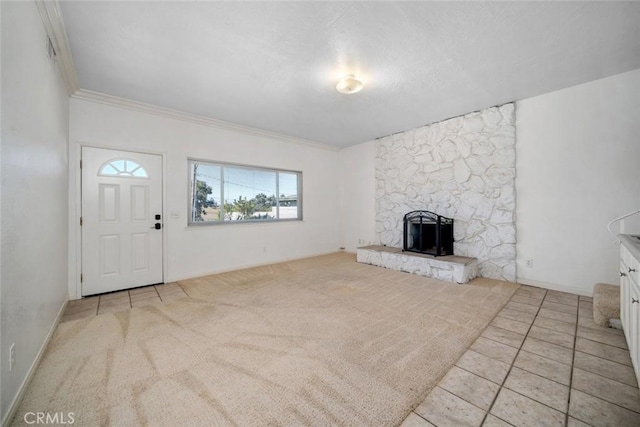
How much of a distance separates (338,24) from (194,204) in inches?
134

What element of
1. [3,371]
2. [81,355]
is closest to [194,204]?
[81,355]

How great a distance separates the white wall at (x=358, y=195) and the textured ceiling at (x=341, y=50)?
7.17 ft

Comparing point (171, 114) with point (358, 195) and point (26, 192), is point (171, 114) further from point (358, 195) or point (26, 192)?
point (358, 195)

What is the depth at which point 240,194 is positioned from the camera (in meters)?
4.71

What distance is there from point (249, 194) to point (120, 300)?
8.37ft

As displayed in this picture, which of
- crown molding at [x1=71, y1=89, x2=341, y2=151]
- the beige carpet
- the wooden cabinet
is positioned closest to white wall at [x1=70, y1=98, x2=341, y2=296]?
crown molding at [x1=71, y1=89, x2=341, y2=151]

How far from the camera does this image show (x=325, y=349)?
1989 mm

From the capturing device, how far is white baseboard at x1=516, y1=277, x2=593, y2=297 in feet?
10.2

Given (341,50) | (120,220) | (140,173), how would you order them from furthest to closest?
(140,173), (120,220), (341,50)

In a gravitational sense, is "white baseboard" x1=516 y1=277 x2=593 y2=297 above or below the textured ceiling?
below

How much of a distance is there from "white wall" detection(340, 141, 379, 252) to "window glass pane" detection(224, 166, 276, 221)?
6.32 feet

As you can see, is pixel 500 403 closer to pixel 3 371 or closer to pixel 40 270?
pixel 3 371

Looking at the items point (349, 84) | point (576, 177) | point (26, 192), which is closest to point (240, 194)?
Result: point (349, 84)

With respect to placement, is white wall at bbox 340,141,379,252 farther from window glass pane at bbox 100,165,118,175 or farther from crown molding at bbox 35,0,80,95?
crown molding at bbox 35,0,80,95
